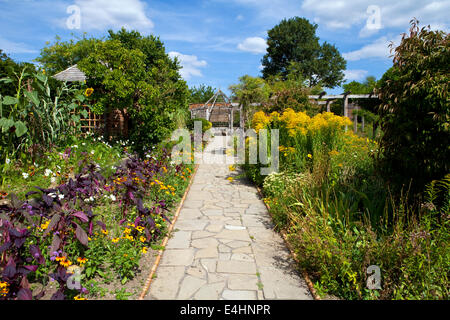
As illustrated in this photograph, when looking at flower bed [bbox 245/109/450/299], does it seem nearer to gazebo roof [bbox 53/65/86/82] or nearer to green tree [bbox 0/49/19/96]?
green tree [bbox 0/49/19/96]

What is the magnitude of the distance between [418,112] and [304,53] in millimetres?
32591

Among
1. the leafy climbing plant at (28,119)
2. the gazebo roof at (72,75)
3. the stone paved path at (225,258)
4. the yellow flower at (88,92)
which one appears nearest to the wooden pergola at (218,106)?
the gazebo roof at (72,75)

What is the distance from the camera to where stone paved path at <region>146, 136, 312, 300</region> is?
2.82m

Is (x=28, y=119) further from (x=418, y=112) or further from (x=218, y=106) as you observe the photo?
(x=218, y=106)

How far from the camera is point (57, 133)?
22.1 feet

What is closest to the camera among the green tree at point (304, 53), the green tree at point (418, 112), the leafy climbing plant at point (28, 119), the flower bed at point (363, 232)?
the flower bed at point (363, 232)

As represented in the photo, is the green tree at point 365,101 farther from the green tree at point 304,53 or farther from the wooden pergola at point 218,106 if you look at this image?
the green tree at point 304,53

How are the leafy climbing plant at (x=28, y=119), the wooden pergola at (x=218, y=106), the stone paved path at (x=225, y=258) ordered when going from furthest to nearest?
A: 1. the wooden pergola at (x=218, y=106)
2. the leafy climbing plant at (x=28, y=119)
3. the stone paved path at (x=225, y=258)

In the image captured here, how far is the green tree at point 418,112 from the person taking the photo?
9.79 ft

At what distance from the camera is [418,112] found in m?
3.19

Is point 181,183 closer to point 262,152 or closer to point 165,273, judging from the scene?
point 262,152

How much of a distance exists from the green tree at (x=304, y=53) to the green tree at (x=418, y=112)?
3067 centimetres

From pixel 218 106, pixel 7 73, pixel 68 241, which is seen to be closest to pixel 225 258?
pixel 68 241

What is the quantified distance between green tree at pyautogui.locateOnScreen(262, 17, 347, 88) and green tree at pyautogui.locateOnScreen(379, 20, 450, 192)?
3067 cm
